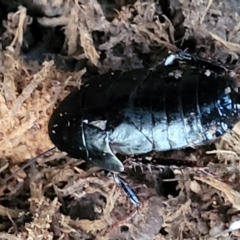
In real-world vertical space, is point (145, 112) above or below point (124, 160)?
above

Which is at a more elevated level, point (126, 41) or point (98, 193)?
point (126, 41)

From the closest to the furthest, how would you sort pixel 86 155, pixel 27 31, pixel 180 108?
pixel 180 108, pixel 86 155, pixel 27 31

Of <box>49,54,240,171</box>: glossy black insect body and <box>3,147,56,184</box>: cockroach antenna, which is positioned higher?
<box>49,54,240,171</box>: glossy black insect body

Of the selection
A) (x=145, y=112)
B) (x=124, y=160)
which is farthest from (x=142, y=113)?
(x=124, y=160)

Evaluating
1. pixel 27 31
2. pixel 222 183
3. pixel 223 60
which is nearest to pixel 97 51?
pixel 27 31

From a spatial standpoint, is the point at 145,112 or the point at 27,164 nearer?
the point at 145,112

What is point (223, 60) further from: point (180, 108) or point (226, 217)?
point (226, 217)

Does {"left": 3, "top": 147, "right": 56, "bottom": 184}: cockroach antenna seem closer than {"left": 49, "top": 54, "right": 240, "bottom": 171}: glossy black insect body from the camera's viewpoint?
No

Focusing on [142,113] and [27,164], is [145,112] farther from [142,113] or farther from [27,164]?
[27,164]
